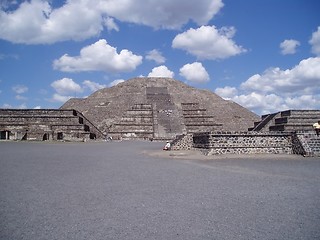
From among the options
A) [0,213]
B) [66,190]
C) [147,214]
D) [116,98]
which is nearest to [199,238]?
[147,214]

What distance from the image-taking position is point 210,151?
16922 millimetres

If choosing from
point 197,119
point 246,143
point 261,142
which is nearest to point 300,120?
point 261,142

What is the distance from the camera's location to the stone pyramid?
41781mm

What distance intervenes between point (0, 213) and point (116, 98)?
45.3 meters

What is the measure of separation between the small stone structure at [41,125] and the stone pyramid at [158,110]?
266 inches

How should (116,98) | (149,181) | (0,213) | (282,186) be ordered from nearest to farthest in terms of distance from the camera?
(0,213)
(282,186)
(149,181)
(116,98)

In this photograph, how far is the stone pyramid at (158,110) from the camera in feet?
137

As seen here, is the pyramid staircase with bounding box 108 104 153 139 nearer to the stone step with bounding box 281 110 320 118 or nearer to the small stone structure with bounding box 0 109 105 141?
the small stone structure with bounding box 0 109 105 141

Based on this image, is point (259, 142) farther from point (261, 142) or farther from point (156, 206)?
point (156, 206)

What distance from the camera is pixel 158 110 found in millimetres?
46938

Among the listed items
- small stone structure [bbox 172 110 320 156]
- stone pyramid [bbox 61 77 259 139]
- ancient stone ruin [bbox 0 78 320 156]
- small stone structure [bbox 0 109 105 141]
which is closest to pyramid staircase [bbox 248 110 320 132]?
ancient stone ruin [bbox 0 78 320 156]

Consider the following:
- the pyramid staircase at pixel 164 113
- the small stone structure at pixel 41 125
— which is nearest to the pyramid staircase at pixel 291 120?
the pyramid staircase at pixel 164 113

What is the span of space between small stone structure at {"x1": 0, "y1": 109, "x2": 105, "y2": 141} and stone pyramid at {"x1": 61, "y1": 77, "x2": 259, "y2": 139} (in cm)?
675

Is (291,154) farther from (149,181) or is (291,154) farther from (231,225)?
(231,225)
